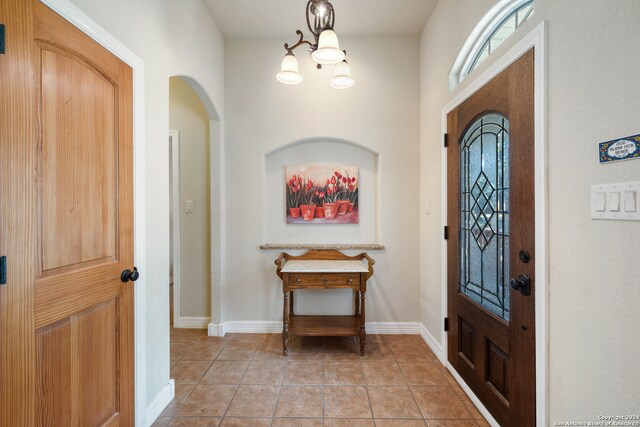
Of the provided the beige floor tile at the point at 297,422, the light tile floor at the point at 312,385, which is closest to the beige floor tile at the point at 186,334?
the light tile floor at the point at 312,385

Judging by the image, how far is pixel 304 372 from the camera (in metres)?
2.33

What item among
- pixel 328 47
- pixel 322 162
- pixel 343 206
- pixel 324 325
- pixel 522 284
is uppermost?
pixel 328 47

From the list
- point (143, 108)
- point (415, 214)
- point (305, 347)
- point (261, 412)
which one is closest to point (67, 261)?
point (143, 108)

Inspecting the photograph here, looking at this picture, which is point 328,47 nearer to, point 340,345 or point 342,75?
point 342,75

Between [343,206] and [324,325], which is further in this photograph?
[343,206]

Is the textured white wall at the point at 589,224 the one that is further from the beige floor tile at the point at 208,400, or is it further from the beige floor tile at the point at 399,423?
the beige floor tile at the point at 208,400

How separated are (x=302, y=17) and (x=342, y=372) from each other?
312cm

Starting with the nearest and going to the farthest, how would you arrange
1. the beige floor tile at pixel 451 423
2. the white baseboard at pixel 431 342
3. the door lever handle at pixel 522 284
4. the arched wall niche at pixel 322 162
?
1. the door lever handle at pixel 522 284
2. the beige floor tile at pixel 451 423
3. the white baseboard at pixel 431 342
4. the arched wall niche at pixel 322 162

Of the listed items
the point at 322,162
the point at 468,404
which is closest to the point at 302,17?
the point at 322,162

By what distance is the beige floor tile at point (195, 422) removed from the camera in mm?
1756

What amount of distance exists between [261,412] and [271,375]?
1.39 ft

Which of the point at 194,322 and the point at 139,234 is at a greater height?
the point at 139,234

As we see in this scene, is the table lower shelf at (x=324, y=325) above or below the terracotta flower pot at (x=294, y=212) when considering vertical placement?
below

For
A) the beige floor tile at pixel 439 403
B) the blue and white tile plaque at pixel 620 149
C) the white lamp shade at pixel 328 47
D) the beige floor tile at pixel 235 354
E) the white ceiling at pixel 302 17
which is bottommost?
the beige floor tile at pixel 439 403
